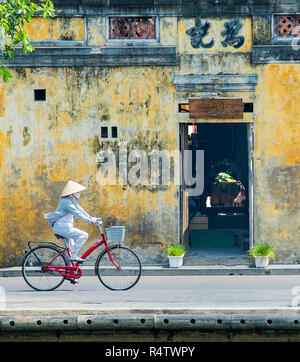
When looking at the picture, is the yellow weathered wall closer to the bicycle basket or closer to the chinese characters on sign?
the chinese characters on sign

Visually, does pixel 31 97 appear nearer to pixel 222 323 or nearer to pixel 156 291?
pixel 156 291

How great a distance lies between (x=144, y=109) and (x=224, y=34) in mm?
2478

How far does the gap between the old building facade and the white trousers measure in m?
4.82

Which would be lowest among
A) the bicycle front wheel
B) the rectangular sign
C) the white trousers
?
the bicycle front wheel

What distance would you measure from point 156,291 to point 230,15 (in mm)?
7386

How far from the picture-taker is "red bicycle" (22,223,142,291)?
12.9 meters

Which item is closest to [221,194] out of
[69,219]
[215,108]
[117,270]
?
[215,108]

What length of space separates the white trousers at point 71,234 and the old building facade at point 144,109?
482cm

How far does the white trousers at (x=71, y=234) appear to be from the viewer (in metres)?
13.1

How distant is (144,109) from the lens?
17953mm

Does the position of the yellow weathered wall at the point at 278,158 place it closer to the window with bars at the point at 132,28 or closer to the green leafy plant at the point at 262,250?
the green leafy plant at the point at 262,250

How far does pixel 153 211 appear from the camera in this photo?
1800cm

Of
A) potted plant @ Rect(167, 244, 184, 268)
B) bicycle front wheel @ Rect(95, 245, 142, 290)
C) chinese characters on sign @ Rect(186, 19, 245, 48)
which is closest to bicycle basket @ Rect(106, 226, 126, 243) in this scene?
bicycle front wheel @ Rect(95, 245, 142, 290)
